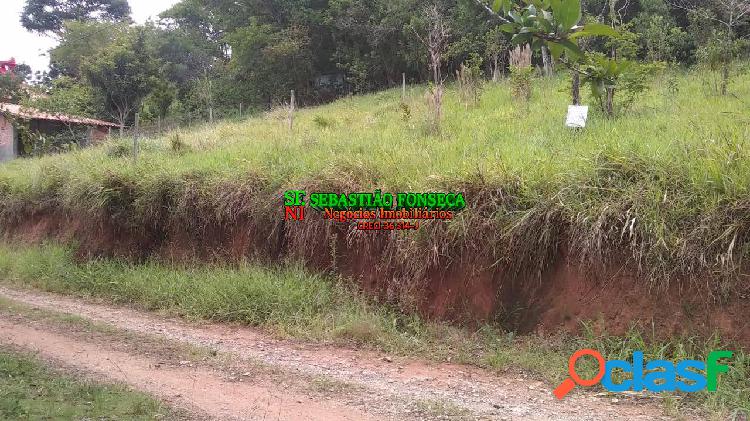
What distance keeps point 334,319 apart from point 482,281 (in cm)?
167

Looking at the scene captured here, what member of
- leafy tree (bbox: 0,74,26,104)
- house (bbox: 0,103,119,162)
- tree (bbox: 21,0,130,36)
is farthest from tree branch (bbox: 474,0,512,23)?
tree (bbox: 21,0,130,36)

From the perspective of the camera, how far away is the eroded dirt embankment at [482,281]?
453cm

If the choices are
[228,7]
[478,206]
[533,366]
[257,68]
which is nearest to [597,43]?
[478,206]

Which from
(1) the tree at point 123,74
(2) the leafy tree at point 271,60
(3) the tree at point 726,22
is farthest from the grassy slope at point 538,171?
(2) the leafy tree at point 271,60

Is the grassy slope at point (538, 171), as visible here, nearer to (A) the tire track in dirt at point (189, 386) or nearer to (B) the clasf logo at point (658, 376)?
(B) the clasf logo at point (658, 376)

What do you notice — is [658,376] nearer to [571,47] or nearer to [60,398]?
[571,47]

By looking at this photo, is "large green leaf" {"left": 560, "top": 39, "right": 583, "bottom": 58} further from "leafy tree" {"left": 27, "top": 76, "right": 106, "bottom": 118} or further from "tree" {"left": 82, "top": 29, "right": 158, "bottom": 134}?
"leafy tree" {"left": 27, "top": 76, "right": 106, "bottom": 118}

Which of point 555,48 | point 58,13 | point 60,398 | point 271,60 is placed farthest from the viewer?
point 58,13

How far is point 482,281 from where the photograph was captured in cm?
569

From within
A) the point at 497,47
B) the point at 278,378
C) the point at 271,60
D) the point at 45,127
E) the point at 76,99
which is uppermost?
the point at 271,60

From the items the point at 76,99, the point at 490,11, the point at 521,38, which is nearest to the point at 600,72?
the point at 521,38

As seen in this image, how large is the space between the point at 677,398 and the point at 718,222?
147 centimetres

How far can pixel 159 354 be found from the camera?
5324mm

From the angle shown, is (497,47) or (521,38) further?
(497,47)
